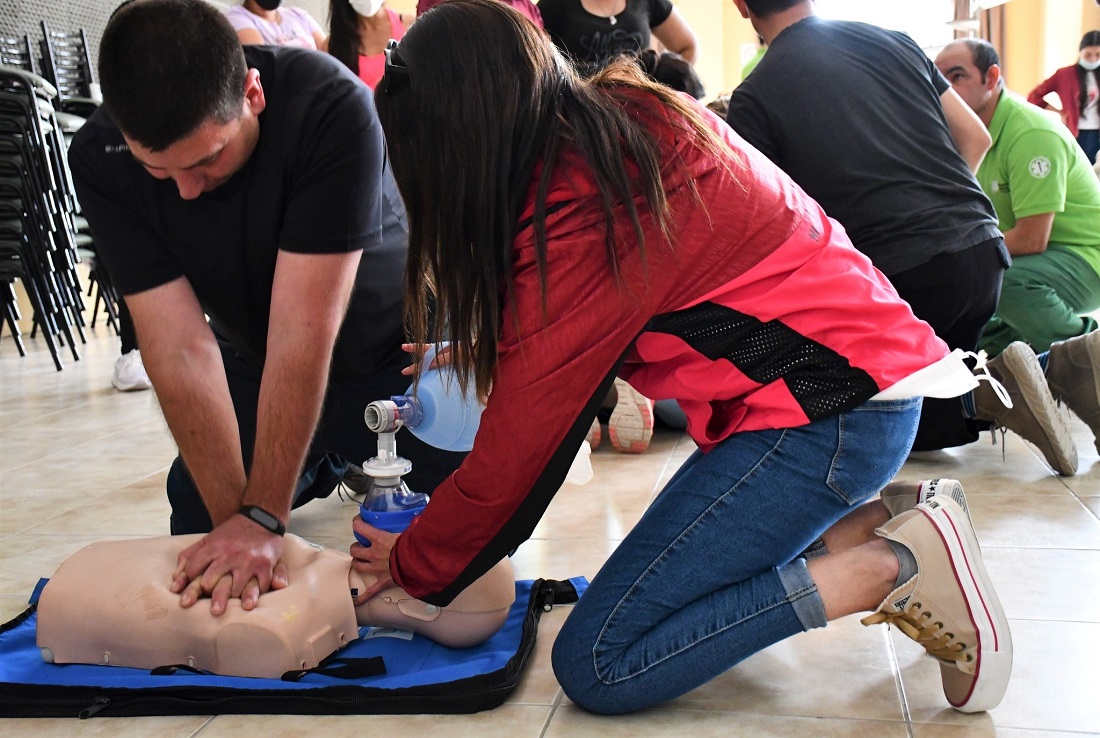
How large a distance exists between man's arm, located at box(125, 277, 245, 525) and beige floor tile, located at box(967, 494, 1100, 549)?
1277mm

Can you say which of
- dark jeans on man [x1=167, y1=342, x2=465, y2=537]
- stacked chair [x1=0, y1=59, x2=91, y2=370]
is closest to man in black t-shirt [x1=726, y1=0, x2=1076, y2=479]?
dark jeans on man [x1=167, y1=342, x2=465, y2=537]

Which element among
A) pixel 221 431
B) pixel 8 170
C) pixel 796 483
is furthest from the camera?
pixel 8 170

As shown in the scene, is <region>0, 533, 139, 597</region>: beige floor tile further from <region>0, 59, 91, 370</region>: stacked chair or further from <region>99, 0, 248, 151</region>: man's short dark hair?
<region>0, 59, 91, 370</region>: stacked chair

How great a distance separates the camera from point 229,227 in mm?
1686

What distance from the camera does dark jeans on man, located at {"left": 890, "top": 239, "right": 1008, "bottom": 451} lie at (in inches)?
90.5

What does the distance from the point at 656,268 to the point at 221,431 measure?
79cm

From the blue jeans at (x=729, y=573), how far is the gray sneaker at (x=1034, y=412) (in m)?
1.16

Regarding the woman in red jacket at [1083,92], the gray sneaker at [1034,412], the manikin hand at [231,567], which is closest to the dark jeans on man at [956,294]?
the gray sneaker at [1034,412]

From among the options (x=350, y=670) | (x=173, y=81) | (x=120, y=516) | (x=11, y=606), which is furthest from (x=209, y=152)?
(x=120, y=516)

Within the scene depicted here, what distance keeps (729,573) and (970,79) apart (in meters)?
2.14

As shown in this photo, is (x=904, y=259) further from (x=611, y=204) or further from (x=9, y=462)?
(x=9, y=462)

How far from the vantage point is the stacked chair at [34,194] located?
4.27 m

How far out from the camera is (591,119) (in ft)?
3.62

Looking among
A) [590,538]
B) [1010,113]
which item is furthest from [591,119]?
[1010,113]
